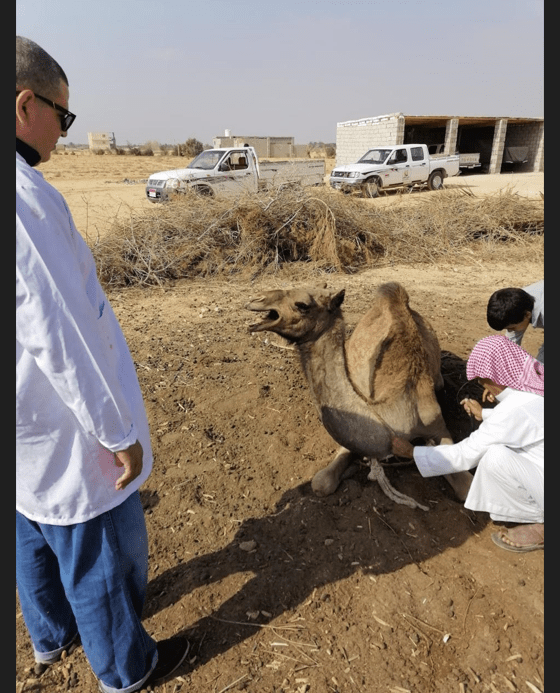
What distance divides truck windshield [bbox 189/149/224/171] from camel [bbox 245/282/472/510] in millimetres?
13713

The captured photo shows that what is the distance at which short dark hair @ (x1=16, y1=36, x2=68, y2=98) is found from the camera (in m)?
1.66

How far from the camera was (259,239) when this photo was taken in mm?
9617

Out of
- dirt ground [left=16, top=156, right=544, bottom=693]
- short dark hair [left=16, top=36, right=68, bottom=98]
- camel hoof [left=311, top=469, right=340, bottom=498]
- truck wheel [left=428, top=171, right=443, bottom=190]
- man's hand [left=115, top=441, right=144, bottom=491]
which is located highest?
truck wheel [left=428, top=171, right=443, bottom=190]

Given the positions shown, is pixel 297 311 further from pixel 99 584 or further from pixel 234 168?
pixel 234 168

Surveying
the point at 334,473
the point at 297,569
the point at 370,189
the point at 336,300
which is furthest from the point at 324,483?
the point at 370,189

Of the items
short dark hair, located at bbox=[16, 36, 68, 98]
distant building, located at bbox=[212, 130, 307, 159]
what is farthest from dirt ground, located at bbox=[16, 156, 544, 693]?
distant building, located at bbox=[212, 130, 307, 159]

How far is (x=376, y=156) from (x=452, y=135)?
840 centimetres

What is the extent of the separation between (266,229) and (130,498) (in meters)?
8.14

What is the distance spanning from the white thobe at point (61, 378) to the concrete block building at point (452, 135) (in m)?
26.7

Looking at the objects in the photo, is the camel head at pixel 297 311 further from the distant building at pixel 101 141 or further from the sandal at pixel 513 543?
the distant building at pixel 101 141

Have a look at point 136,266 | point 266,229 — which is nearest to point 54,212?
point 136,266

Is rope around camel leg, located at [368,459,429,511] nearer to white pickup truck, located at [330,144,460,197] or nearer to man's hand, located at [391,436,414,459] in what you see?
man's hand, located at [391,436,414,459]

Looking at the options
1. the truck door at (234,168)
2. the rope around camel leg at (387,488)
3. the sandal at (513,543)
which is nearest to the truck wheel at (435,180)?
the truck door at (234,168)

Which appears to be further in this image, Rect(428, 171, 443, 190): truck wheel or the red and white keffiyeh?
Rect(428, 171, 443, 190): truck wheel
